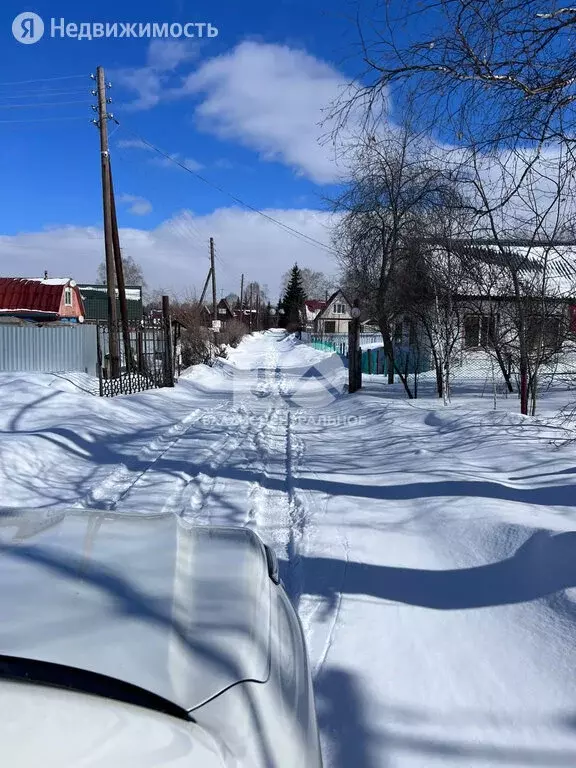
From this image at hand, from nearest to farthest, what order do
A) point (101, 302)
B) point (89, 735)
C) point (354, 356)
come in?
point (89, 735)
point (354, 356)
point (101, 302)

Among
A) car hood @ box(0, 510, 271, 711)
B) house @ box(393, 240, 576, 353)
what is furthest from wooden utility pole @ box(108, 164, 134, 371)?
car hood @ box(0, 510, 271, 711)

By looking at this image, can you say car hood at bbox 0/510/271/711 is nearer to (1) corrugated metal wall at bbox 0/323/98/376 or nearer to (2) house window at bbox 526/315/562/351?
(2) house window at bbox 526/315/562/351

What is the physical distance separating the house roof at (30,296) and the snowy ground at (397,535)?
26923 mm

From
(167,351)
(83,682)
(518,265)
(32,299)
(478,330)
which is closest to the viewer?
(83,682)

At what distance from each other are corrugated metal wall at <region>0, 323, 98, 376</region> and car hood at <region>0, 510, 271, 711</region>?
20567 mm

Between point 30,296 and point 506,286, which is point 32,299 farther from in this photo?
point 506,286

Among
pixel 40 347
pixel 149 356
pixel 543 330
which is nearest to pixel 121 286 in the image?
pixel 149 356

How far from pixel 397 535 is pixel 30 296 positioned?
36.0 meters

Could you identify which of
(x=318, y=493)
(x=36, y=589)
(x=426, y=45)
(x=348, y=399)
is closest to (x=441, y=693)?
(x=36, y=589)

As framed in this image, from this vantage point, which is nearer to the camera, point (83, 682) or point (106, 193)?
point (83, 682)

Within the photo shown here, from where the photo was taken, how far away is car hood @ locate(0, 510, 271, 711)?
153 centimetres

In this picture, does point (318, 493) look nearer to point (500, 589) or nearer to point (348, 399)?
point (500, 589)

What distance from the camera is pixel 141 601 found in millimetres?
1820

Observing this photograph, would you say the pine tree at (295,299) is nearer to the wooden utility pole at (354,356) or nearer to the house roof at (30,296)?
the house roof at (30,296)
